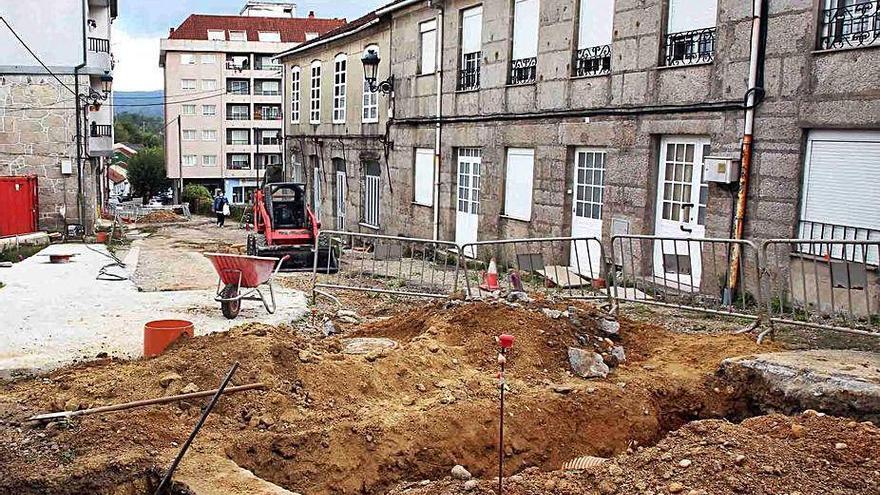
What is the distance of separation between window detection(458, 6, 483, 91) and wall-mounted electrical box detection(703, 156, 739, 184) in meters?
7.09

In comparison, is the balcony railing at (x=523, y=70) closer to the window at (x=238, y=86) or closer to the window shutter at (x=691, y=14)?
the window shutter at (x=691, y=14)

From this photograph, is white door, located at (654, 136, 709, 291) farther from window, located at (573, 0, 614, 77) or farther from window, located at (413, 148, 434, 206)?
window, located at (413, 148, 434, 206)

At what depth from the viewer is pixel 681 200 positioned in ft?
37.9

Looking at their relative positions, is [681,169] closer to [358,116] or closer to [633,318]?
[633,318]

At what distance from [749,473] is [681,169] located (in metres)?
7.64

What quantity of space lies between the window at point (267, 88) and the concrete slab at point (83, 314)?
169 ft

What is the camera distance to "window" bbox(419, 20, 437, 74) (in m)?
18.5

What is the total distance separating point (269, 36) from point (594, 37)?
179ft

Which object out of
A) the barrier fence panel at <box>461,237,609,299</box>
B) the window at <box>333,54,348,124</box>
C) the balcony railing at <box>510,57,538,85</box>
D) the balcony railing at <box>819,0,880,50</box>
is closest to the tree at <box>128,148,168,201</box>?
the window at <box>333,54,348,124</box>

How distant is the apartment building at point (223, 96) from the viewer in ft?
202

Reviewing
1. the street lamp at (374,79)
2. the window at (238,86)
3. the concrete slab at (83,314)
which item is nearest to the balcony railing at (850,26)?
the concrete slab at (83,314)

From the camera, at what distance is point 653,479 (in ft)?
15.4

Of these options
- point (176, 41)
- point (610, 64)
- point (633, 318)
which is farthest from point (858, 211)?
point (176, 41)

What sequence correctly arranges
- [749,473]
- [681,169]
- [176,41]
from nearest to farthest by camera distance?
[749,473] < [681,169] < [176,41]
